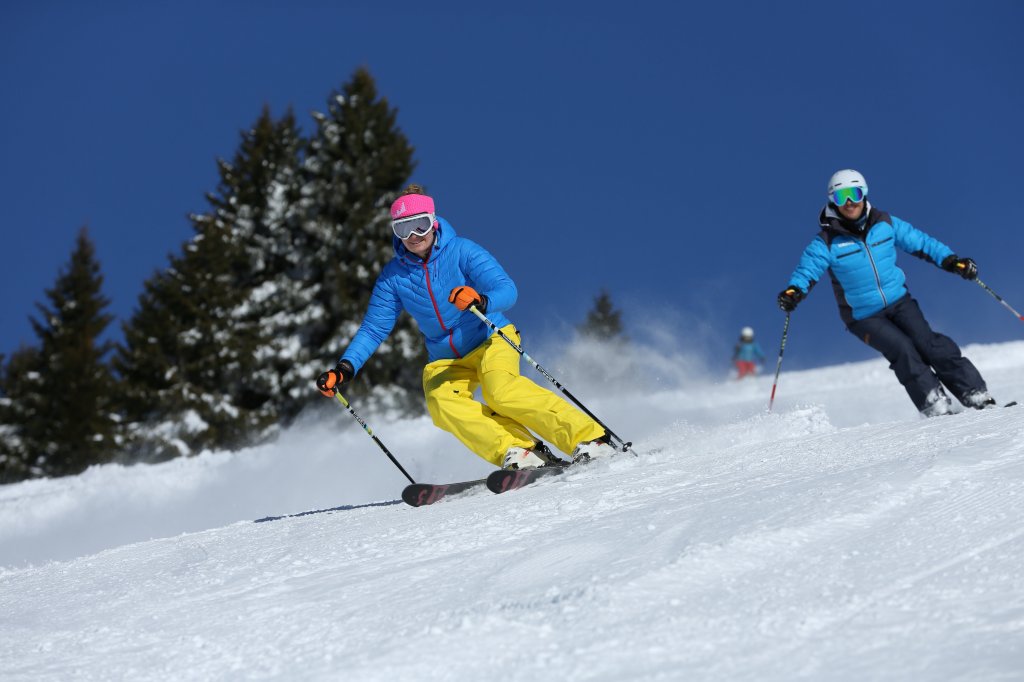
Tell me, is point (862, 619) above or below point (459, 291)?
below

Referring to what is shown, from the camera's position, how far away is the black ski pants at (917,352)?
691cm

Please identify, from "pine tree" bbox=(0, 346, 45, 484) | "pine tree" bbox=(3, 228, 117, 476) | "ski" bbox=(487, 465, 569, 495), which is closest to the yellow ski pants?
"ski" bbox=(487, 465, 569, 495)

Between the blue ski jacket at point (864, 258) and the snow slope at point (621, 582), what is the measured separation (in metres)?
1.90

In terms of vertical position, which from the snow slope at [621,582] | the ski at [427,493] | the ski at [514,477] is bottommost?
the snow slope at [621,582]

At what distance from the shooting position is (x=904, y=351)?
702 centimetres

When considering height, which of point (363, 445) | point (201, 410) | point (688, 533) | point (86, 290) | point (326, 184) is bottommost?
point (688, 533)

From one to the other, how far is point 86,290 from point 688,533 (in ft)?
103

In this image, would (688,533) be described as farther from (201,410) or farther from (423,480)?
(201,410)

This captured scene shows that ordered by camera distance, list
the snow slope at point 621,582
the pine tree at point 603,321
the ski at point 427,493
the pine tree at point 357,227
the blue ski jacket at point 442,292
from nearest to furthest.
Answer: the snow slope at point 621,582 < the ski at point 427,493 < the blue ski jacket at point 442,292 < the pine tree at point 357,227 < the pine tree at point 603,321

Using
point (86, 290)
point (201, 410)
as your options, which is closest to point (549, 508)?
point (201, 410)

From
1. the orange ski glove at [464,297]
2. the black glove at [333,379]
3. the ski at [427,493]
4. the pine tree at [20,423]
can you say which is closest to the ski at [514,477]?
the ski at [427,493]

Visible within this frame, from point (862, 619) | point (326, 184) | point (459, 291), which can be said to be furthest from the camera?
point (326, 184)

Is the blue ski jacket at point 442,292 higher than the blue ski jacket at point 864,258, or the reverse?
the blue ski jacket at point 442,292

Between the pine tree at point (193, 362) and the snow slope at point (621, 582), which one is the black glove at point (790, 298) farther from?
the pine tree at point (193, 362)
